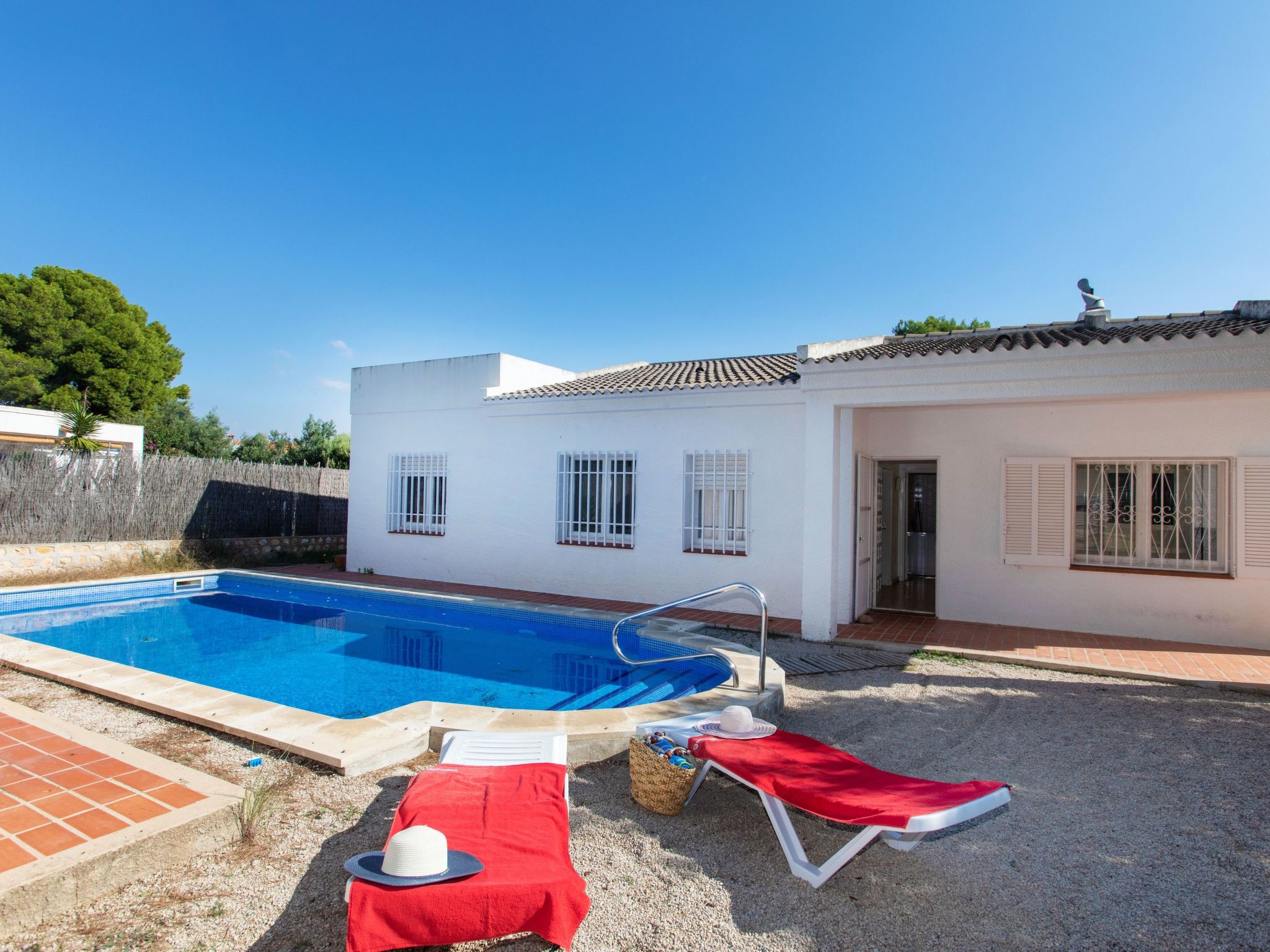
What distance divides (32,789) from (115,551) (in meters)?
12.3

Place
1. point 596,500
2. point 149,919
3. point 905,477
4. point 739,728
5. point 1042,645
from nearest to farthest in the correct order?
point 149,919, point 739,728, point 1042,645, point 596,500, point 905,477

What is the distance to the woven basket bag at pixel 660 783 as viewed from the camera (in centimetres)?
374

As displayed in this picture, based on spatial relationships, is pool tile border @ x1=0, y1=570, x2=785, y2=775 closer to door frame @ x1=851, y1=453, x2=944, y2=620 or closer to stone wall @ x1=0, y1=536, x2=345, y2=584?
door frame @ x1=851, y1=453, x2=944, y2=620

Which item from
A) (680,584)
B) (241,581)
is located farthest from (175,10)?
(680,584)

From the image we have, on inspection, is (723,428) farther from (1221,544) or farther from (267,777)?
(267,777)

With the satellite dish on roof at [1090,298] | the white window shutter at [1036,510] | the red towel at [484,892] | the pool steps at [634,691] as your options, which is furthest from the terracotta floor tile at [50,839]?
the satellite dish on roof at [1090,298]

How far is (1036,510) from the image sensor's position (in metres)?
8.88

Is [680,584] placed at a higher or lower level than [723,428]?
lower

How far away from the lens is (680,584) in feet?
34.0

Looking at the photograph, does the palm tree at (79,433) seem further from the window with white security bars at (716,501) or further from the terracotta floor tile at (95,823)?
the terracotta floor tile at (95,823)

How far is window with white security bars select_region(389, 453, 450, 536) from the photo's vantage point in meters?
13.3

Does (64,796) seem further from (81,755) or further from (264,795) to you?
(264,795)

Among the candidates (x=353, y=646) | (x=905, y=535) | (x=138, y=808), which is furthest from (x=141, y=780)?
(x=905, y=535)

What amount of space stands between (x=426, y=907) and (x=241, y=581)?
12.8 meters
